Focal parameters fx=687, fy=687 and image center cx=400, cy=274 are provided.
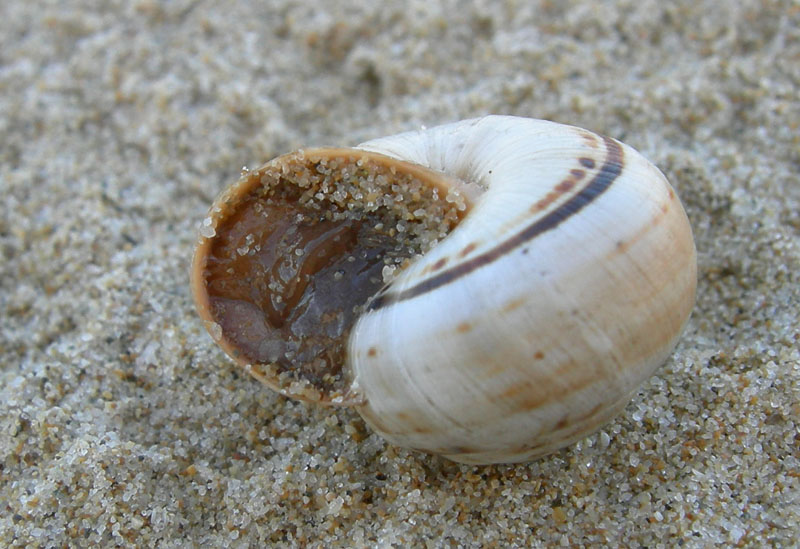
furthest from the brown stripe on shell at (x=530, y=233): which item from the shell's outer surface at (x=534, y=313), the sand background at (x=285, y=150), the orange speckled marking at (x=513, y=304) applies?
the sand background at (x=285, y=150)

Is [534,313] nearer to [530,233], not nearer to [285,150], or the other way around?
[530,233]

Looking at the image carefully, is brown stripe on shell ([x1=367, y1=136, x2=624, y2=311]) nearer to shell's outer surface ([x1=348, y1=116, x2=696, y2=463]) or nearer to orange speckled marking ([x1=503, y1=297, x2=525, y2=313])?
shell's outer surface ([x1=348, y1=116, x2=696, y2=463])

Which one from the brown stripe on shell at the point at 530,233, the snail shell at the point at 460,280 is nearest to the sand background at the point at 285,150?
the snail shell at the point at 460,280

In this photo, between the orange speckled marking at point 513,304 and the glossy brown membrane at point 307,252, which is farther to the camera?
the glossy brown membrane at point 307,252

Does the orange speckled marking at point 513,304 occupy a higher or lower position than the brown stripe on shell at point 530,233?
lower

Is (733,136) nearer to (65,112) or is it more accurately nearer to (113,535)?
(113,535)

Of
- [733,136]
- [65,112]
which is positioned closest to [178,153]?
[65,112]

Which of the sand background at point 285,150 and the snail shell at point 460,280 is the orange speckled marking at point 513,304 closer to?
the snail shell at point 460,280
